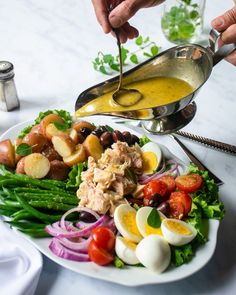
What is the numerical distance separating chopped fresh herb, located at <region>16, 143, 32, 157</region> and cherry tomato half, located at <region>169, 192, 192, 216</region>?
0.74 metres

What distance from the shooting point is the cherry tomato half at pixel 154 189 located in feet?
7.50

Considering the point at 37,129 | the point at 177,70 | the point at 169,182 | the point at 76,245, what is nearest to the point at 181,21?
the point at 177,70

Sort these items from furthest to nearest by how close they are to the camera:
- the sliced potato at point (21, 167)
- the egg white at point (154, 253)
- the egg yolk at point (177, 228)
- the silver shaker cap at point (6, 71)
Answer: the silver shaker cap at point (6, 71)
the sliced potato at point (21, 167)
the egg yolk at point (177, 228)
the egg white at point (154, 253)

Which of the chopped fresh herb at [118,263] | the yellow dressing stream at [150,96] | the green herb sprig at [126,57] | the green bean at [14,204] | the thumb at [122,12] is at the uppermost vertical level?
the thumb at [122,12]

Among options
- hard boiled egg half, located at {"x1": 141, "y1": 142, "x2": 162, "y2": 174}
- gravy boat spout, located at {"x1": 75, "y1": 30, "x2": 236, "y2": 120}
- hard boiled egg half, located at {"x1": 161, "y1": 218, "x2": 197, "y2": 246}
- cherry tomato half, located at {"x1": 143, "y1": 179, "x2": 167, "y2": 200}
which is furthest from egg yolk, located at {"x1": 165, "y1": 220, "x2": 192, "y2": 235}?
gravy boat spout, located at {"x1": 75, "y1": 30, "x2": 236, "y2": 120}

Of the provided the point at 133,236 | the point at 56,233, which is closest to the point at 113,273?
the point at 133,236

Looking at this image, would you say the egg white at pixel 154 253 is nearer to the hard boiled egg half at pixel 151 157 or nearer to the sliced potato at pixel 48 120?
the hard boiled egg half at pixel 151 157

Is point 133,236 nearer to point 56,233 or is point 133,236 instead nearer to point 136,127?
point 56,233

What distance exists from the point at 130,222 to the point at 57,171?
1.67ft

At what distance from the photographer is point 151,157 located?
2535 mm

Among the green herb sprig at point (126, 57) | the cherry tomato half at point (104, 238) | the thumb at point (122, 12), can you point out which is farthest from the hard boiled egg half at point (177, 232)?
the green herb sprig at point (126, 57)

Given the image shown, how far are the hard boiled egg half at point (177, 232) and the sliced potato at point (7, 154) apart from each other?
0.86 m

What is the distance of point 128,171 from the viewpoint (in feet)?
7.88

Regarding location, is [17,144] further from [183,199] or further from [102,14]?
[183,199]
